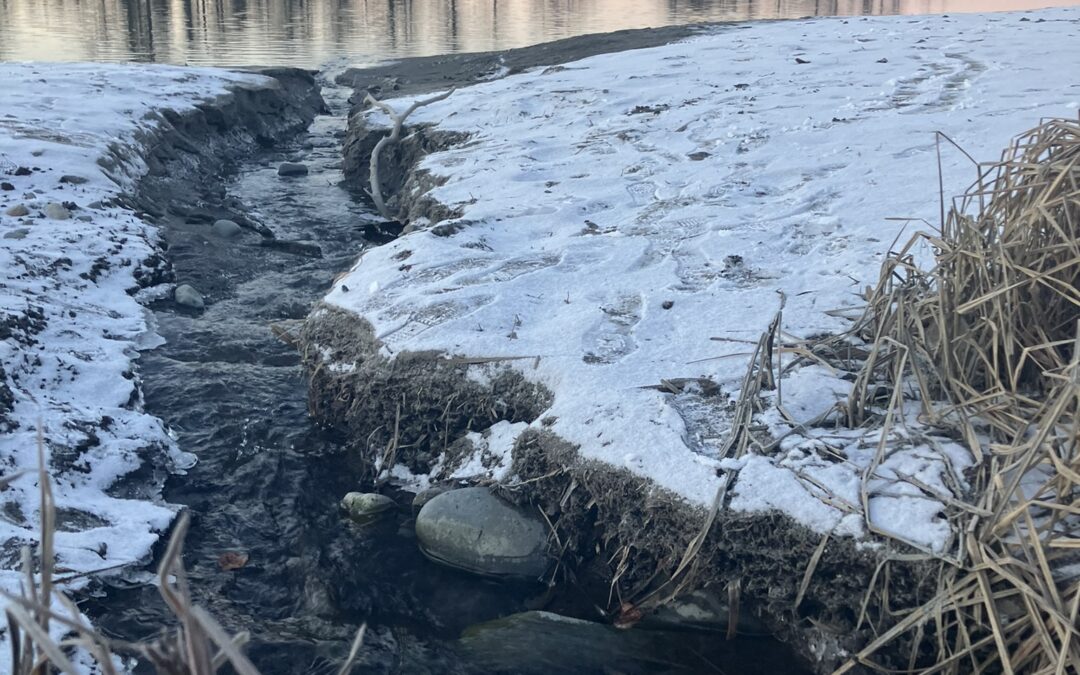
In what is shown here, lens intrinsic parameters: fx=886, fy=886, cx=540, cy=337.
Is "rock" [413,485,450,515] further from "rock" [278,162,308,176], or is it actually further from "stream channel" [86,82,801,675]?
"rock" [278,162,308,176]

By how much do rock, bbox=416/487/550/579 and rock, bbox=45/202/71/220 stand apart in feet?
14.8

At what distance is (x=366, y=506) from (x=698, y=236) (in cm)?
266

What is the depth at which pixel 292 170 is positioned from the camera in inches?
389

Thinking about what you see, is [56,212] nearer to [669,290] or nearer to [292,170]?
[292,170]

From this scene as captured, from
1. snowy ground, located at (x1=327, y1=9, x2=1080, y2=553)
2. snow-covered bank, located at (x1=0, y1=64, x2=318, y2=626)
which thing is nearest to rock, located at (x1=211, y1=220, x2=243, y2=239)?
snow-covered bank, located at (x1=0, y1=64, x2=318, y2=626)

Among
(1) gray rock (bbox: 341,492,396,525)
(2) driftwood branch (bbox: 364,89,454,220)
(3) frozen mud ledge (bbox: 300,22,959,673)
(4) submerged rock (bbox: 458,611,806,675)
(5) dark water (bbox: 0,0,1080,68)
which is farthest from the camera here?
(5) dark water (bbox: 0,0,1080,68)

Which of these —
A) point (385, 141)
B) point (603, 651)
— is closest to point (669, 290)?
point (603, 651)

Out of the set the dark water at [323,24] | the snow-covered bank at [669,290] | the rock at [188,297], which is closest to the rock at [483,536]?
the snow-covered bank at [669,290]

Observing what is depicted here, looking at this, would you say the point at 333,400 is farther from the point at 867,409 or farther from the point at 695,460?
the point at 867,409

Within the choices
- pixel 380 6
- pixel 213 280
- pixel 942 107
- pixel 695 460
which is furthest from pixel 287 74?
pixel 380 6

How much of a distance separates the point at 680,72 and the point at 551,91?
1489 mm

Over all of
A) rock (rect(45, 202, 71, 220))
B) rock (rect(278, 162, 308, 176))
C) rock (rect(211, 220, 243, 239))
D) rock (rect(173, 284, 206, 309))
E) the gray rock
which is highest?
rock (rect(278, 162, 308, 176))

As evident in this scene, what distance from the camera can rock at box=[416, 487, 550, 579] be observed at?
3.51 m

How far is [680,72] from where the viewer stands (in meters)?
9.80
